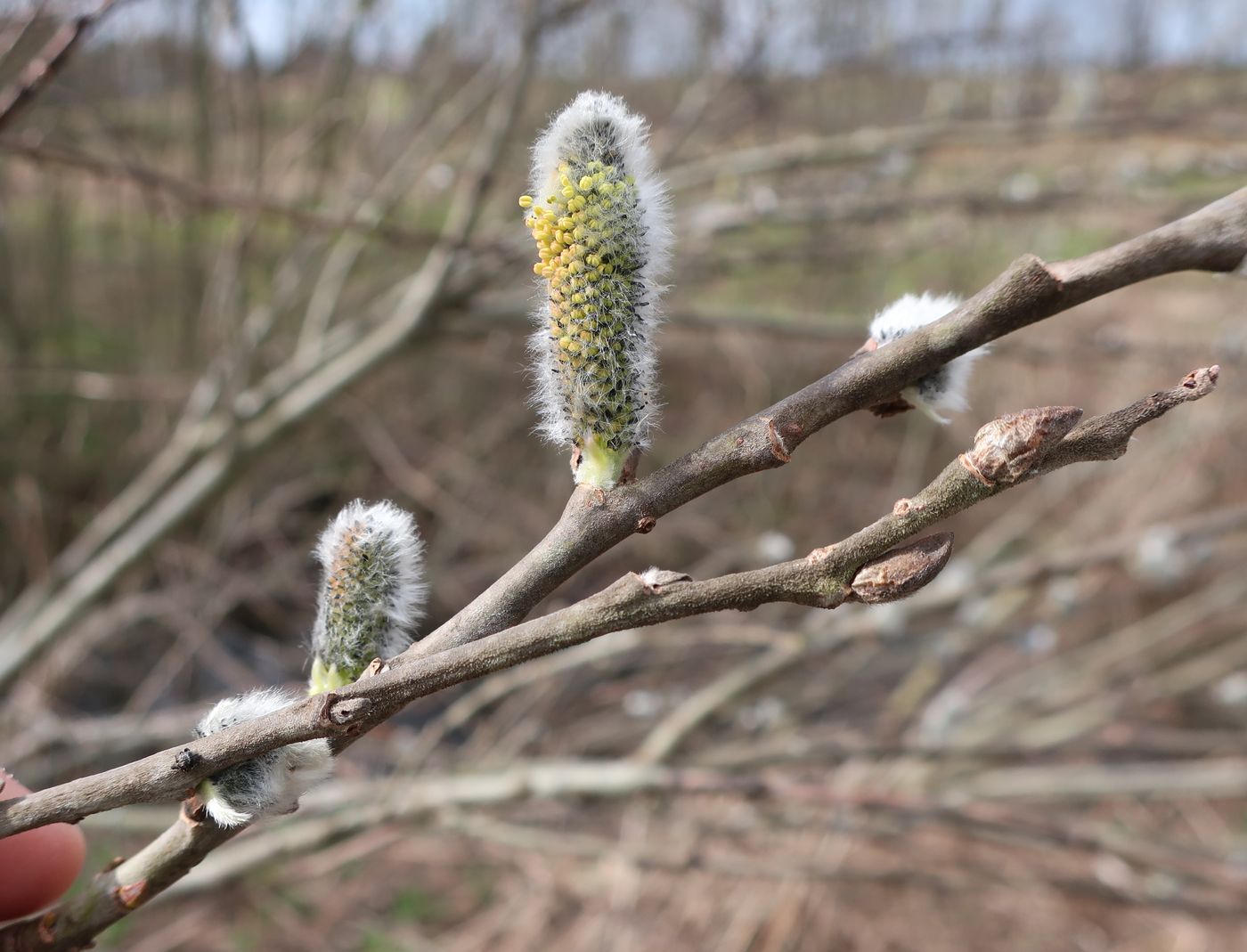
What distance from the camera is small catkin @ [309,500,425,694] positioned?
0.79 metres

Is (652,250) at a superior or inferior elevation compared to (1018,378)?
inferior

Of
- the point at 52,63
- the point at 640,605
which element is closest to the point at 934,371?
the point at 640,605

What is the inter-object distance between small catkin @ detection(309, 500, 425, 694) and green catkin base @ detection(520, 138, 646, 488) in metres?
0.20

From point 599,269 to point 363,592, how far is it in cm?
35

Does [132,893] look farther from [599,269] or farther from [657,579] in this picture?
[599,269]

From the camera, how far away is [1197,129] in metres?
3.35

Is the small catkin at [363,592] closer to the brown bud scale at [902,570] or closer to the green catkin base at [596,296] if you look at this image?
the green catkin base at [596,296]

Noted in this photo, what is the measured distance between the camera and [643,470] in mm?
4520

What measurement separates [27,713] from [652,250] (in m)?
2.73

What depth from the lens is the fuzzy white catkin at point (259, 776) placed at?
0.68 meters

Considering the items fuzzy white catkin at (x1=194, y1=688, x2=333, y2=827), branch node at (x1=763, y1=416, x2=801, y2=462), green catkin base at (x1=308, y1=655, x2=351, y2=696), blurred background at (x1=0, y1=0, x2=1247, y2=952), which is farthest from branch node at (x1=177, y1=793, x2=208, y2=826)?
blurred background at (x1=0, y1=0, x2=1247, y2=952)

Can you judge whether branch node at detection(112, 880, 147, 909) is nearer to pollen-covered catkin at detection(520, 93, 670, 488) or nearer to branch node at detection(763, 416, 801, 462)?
pollen-covered catkin at detection(520, 93, 670, 488)

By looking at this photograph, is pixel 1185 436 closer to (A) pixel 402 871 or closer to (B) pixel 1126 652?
(B) pixel 1126 652

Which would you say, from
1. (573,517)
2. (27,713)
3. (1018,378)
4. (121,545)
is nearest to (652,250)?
(573,517)
